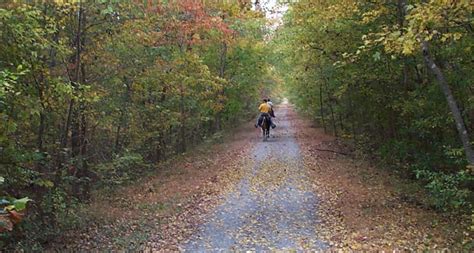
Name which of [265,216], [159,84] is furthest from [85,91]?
[159,84]

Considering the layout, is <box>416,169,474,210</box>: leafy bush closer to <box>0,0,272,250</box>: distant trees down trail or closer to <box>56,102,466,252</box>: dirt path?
<box>56,102,466,252</box>: dirt path

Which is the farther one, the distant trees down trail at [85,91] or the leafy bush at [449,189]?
the leafy bush at [449,189]

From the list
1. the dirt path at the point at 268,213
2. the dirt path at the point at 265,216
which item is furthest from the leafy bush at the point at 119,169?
the dirt path at the point at 265,216

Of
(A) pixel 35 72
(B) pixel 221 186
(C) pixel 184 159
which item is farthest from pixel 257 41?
(A) pixel 35 72

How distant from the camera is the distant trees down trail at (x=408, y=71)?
7.71 meters

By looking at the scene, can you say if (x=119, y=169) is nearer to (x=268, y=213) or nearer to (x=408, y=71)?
(x=268, y=213)

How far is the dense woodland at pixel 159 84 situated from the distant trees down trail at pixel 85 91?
0.04 meters

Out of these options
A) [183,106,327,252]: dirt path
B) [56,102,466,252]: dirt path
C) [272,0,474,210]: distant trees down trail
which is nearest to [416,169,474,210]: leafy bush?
[272,0,474,210]: distant trees down trail

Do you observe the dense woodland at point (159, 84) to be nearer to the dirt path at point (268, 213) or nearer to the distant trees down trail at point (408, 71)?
the distant trees down trail at point (408, 71)

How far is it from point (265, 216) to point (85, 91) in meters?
4.80

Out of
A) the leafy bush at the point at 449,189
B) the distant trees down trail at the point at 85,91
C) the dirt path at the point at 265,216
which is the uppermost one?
the distant trees down trail at the point at 85,91

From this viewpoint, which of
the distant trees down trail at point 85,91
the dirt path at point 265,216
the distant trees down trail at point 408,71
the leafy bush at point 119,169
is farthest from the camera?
the leafy bush at point 119,169

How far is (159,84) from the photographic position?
603 inches

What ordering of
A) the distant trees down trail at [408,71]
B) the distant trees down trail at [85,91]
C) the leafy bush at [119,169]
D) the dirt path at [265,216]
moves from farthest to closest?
the leafy bush at [119,169]
the dirt path at [265,216]
the distant trees down trail at [408,71]
the distant trees down trail at [85,91]
